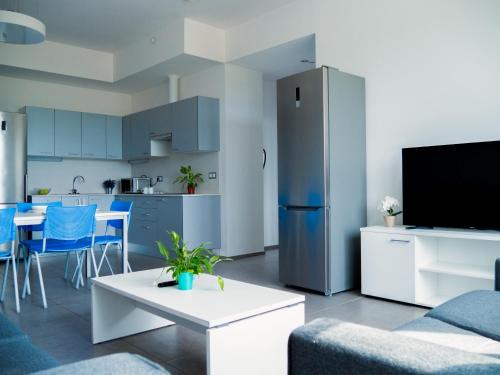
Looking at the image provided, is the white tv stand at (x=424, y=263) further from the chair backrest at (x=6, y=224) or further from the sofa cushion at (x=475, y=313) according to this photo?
the chair backrest at (x=6, y=224)

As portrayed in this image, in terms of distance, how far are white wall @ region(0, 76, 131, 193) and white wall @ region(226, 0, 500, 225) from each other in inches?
168

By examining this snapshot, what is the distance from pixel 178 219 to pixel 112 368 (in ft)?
15.9

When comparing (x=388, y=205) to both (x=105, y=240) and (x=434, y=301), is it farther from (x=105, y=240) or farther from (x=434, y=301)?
(x=105, y=240)

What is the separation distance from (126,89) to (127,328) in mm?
5508

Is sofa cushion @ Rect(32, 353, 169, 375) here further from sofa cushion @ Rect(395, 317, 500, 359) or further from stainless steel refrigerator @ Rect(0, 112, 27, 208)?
stainless steel refrigerator @ Rect(0, 112, 27, 208)

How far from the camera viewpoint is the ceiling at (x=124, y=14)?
501 centimetres

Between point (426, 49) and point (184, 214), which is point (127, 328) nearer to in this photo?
point (184, 214)

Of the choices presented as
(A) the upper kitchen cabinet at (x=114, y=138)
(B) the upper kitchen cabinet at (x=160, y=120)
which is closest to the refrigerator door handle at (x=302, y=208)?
(B) the upper kitchen cabinet at (x=160, y=120)

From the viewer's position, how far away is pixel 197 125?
18.7 ft

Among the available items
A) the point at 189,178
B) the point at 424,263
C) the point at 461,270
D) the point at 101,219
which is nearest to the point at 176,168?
the point at 189,178

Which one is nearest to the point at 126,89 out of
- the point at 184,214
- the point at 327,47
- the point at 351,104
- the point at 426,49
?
the point at 184,214

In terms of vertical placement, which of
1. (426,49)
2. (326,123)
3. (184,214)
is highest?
(426,49)

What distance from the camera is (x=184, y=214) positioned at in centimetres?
554

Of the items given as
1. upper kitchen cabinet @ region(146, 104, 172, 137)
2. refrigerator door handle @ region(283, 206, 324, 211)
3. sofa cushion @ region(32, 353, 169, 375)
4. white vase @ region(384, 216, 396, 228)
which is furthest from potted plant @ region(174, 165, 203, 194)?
sofa cushion @ region(32, 353, 169, 375)
